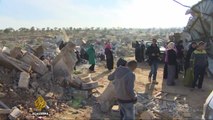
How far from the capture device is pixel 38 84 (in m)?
11.9

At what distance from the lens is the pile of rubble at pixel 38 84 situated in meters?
10.6

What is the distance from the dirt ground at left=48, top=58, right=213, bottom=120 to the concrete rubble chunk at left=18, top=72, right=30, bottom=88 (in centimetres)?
143

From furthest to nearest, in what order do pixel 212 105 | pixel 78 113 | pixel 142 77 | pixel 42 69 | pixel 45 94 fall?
pixel 142 77 → pixel 42 69 → pixel 45 94 → pixel 78 113 → pixel 212 105

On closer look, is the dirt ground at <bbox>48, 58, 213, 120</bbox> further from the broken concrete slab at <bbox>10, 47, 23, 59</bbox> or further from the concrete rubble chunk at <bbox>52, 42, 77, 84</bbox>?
the broken concrete slab at <bbox>10, 47, 23, 59</bbox>

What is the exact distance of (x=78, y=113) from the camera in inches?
421

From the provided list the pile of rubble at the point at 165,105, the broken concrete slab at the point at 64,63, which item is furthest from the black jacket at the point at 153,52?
the broken concrete slab at the point at 64,63

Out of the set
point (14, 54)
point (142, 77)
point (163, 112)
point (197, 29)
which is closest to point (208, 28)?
point (197, 29)

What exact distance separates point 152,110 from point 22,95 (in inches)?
142

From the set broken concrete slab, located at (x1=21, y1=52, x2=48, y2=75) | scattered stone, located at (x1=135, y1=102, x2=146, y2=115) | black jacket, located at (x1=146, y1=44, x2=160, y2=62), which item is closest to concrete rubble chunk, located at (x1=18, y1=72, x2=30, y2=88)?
broken concrete slab, located at (x1=21, y1=52, x2=48, y2=75)

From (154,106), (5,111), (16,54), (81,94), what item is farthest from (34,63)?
(154,106)

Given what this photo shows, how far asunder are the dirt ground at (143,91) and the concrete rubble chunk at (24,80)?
1432 mm

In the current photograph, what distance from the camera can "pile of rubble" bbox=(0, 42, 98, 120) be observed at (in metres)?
10.6

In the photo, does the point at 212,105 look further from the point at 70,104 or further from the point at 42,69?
the point at 42,69

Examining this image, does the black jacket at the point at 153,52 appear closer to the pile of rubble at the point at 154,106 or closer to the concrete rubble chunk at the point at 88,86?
the pile of rubble at the point at 154,106
